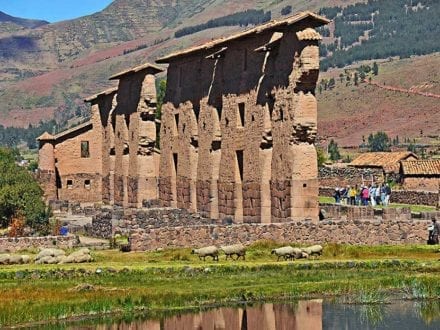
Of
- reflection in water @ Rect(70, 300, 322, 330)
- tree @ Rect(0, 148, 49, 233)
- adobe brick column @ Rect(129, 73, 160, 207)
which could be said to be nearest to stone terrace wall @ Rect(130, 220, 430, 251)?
reflection in water @ Rect(70, 300, 322, 330)

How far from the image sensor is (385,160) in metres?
79.7

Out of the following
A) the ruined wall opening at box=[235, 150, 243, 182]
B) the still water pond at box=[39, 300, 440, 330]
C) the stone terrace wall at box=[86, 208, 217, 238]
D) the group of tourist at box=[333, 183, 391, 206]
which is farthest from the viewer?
the group of tourist at box=[333, 183, 391, 206]

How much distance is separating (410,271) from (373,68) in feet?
529

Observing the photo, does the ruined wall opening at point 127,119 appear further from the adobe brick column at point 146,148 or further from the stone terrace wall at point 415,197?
the stone terrace wall at point 415,197

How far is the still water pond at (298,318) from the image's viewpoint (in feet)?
91.3

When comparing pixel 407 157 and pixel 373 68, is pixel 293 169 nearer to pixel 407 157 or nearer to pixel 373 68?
pixel 407 157

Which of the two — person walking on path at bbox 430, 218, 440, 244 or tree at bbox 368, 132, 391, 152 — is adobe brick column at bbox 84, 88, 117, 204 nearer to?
person walking on path at bbox 430, 218, 440, 244

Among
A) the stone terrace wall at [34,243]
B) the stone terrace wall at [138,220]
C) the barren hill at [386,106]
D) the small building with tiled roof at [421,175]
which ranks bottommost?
the stone terrace wall at [34,243]

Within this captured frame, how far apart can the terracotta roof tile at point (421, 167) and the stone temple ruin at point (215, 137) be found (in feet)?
50.0

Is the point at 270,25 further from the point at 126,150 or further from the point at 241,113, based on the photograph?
the point at 126,150

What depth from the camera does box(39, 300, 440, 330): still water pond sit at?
2783cm

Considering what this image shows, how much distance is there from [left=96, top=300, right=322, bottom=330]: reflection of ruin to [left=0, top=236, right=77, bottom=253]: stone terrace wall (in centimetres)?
1644

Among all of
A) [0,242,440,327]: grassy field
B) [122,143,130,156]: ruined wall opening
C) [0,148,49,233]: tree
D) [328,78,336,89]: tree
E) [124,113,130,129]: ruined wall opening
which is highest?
[328,78,336,89]: tree

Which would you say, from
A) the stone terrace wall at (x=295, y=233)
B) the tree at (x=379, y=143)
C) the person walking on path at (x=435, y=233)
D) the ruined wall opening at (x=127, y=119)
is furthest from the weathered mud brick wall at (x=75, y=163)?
the tree at (x=379, y=143)
